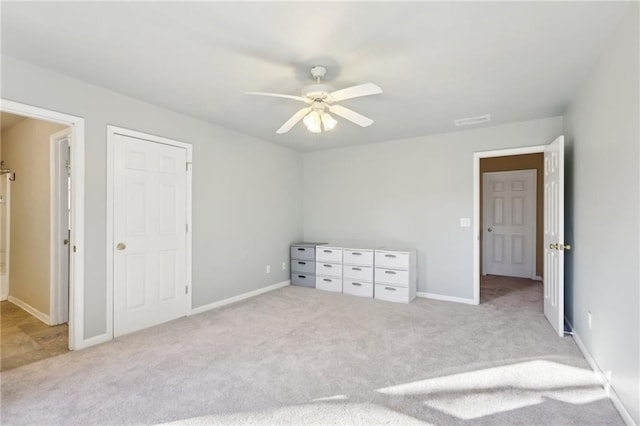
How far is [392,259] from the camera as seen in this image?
14.6 ft

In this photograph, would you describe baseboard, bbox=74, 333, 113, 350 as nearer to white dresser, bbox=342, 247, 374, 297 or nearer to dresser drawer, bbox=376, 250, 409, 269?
white dresser, bbox=342, 247, 374, 297

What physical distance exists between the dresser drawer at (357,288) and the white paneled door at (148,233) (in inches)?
89.7

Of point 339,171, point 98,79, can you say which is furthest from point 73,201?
point 339,171

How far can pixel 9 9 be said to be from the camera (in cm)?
185

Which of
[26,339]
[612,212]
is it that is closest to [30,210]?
[26,339]

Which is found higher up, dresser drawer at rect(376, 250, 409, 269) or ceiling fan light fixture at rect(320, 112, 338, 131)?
ceiling fan light fixture at rect(320, 112, 338, 131)

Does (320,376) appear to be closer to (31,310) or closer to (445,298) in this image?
(445,298)

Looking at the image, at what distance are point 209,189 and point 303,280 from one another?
2168 mm

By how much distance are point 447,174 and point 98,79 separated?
420cm

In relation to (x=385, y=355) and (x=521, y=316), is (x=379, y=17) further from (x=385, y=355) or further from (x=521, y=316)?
(x=521, y=316)

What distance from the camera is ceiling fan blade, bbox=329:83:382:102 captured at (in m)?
2.18

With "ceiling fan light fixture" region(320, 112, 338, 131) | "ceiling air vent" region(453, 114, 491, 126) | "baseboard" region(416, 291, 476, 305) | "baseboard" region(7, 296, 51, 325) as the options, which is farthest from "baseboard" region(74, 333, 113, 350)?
"ceiling air vent" region(453, 114, 491, 126)

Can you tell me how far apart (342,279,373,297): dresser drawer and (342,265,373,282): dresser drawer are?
0.07 meters

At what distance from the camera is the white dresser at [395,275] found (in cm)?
435
